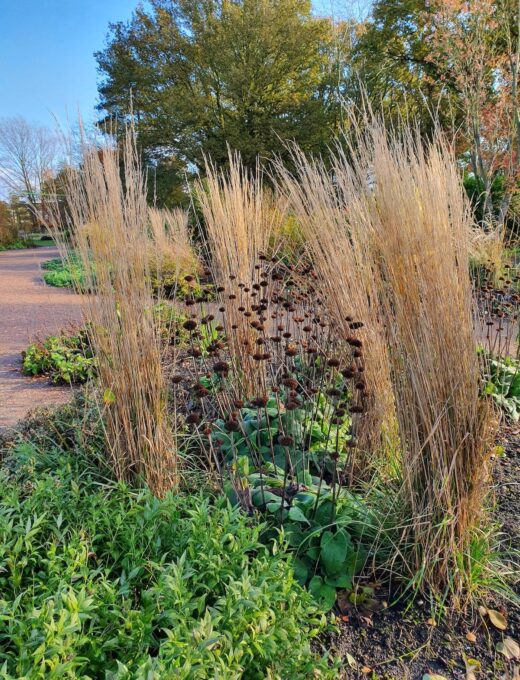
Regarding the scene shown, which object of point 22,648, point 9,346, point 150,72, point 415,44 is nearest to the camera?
point 22,648

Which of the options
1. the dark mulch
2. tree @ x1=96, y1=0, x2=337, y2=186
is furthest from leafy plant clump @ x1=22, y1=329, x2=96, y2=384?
tree @ x1=96, y1=0, x2=337, y2=186

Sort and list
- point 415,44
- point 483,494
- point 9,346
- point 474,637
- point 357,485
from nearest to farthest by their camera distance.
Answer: point 474,637, point 483,494, point 357,485, point 9,346, point 415,44

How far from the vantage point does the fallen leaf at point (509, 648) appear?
1.15 m

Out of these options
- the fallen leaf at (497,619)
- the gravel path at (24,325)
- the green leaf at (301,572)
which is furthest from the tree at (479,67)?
the green leaf at (301,572)

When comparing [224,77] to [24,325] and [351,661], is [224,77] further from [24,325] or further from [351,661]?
[351,661]

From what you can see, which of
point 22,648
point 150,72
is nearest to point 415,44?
point 150,72

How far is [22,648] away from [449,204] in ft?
5.07

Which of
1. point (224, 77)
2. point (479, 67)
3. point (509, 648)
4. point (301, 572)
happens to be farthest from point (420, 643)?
point (224, 77)

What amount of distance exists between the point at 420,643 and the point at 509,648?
0.23 metres

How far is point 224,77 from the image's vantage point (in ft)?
44.8

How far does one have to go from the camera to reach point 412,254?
1.21 m

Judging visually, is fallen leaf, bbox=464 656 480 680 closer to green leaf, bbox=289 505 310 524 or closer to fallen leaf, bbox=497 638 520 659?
fallen leaf, bbox=497 638 520 659

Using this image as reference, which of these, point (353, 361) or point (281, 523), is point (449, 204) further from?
point (281, 523)

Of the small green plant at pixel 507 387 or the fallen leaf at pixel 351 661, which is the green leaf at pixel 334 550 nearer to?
the fallen leaf at pixel 351 661
